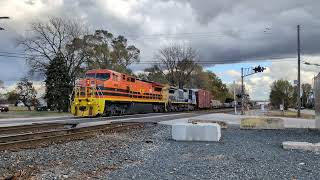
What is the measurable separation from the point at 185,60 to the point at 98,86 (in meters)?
75.7

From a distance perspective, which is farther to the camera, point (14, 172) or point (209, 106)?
point (209, 106)

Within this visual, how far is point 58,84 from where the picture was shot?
222 feet

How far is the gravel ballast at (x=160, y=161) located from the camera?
907 cm

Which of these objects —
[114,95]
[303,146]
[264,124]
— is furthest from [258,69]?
[303,146]

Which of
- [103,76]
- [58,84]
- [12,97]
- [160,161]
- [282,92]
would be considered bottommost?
[160,161]

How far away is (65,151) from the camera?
41.1 ft

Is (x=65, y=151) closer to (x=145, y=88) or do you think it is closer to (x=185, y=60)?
(x=145, y=88)

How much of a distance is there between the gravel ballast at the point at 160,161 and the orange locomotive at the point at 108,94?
56.3 feet

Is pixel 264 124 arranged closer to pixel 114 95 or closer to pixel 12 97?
pixel 114 95

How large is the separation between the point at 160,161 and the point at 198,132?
5.53 metres

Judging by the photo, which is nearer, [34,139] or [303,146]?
[303,146]

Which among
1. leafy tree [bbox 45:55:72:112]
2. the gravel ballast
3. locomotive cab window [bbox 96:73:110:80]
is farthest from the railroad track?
leafy tree [bbox 45:55:72:112]

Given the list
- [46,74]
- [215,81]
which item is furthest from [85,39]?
[215,81]

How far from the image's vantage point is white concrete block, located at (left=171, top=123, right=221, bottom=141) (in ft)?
52.9
